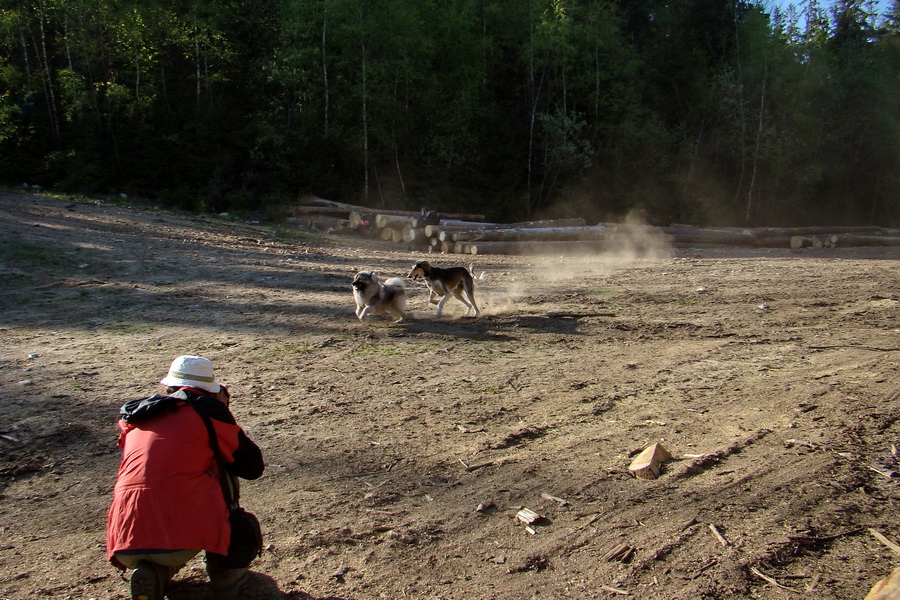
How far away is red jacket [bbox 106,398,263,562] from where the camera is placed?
3.76 m

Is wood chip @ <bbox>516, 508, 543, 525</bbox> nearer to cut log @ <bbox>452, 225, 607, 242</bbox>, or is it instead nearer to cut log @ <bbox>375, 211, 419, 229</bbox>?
cut log @ <bbox>452, 225, 607, 242</bbox>

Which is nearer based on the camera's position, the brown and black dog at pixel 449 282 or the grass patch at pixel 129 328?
the grass patch at pixel 129 328

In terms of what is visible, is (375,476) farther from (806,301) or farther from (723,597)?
(806,301)

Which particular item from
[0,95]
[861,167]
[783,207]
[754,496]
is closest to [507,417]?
[754,496]

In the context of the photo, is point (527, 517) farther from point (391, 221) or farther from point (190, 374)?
point (391, 221)

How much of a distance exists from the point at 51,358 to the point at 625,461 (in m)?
7.50

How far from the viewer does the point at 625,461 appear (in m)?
6.10

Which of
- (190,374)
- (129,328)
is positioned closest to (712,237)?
(129,328)

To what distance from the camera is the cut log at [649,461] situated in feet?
18.9

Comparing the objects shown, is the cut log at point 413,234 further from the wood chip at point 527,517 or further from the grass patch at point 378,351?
the wood chip at point 527,517

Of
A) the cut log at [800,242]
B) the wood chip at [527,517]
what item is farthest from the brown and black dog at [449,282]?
the cut log at [800,242]

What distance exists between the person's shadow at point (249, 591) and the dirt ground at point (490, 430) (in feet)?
0.08

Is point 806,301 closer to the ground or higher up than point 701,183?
closer to the ground

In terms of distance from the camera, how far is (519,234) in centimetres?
2455
